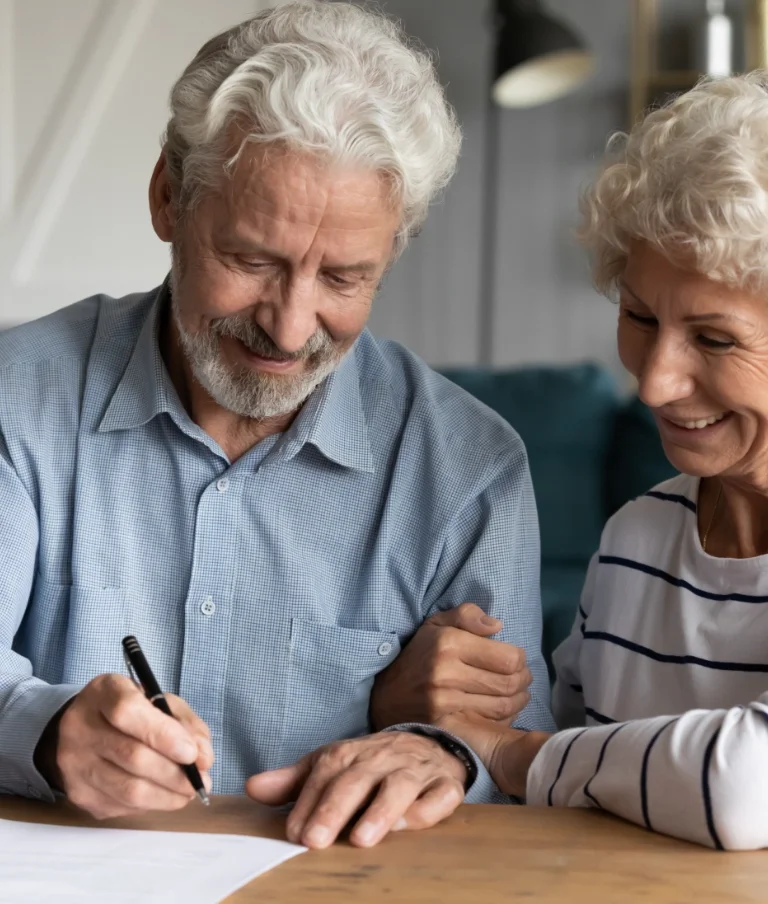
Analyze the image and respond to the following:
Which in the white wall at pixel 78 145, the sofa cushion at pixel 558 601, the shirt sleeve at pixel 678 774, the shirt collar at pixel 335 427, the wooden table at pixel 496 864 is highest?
the white wall at pixel 78 145

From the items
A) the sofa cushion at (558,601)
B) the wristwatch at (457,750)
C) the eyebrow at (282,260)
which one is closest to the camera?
the wristwatch at (457,750)

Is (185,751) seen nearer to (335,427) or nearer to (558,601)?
(335,427)

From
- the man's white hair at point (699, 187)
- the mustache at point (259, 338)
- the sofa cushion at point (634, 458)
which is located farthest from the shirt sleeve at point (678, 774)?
the sofa cushion at point (634, 458)

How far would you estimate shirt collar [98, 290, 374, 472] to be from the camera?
5.07ft

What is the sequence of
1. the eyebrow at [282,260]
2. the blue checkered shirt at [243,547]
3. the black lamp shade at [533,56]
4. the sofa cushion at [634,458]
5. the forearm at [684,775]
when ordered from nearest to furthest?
the forearm at [684,775]
the eyebrow at [282,260]
the blue checkered shirt at [243,547]
the sofa cushion at [634,458]
the black lamp shade at [533,56]

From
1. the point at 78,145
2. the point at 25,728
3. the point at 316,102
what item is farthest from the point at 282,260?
the point at 78,145

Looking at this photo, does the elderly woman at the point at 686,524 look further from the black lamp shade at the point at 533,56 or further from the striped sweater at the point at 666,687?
the black lamp shade at the point at 533,56

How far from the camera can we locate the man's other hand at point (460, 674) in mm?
1422

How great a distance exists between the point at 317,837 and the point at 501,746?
34cm

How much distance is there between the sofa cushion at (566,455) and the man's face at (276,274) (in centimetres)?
171

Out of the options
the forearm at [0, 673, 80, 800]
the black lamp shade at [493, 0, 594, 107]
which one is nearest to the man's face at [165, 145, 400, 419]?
the forearm at [0, 673, 80, 800]

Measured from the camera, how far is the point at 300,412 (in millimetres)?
1578

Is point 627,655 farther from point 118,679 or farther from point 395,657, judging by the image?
point 118,679

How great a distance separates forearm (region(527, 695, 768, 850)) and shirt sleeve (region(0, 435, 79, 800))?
20.4 inches
